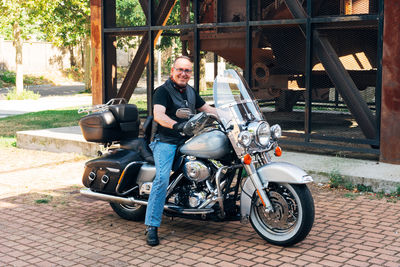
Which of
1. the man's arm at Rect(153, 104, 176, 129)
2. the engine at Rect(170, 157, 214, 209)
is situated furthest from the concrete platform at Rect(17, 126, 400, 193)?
the man's arm at Rect(153, 104, 176, 129)

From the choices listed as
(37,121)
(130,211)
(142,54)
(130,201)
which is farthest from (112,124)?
(37,121)

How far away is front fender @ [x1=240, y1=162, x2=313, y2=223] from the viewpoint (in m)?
5.17

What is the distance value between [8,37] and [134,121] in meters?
40.8

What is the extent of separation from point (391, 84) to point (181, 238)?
420 centimetres

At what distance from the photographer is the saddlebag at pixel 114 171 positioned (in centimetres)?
605

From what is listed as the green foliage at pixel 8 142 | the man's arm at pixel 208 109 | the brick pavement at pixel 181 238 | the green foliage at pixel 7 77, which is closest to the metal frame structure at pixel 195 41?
the brick pavement at pixel 181 238

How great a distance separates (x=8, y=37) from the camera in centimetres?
4409

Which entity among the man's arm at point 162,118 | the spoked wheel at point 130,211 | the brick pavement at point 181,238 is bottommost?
the brick pavement at point 181,238

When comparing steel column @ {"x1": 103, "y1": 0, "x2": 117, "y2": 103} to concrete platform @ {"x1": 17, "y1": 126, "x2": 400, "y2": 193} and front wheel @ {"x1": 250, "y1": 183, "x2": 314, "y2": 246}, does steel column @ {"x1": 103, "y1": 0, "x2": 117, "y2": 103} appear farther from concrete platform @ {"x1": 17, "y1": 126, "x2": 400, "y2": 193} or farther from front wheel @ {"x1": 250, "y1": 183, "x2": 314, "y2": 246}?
front wheel @ {"x1": 250, "y1": 183, "x2": 314, "y2": 246}

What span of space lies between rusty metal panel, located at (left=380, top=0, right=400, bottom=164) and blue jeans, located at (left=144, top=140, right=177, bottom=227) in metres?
4.04

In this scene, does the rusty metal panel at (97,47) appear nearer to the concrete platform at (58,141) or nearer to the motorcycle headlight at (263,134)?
the concrete platform at (58,141)

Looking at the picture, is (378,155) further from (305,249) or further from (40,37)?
(40,37)

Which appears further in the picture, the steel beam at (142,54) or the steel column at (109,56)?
the steel column at (109,56)

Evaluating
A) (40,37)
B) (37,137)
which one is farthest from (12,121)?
(40,37)
